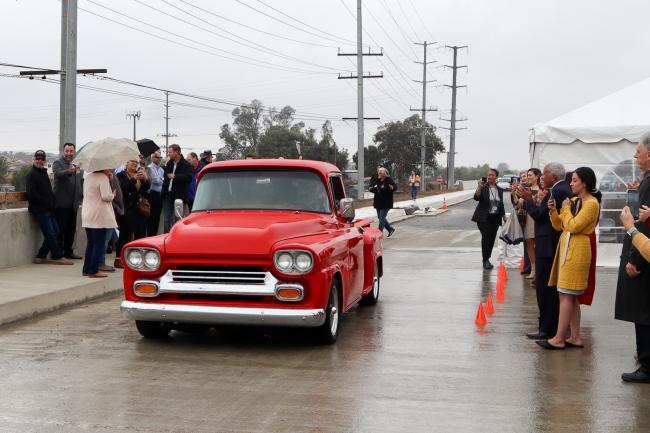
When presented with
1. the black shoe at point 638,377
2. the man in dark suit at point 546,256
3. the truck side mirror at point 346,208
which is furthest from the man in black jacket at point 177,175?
the black shoe at point 638,377

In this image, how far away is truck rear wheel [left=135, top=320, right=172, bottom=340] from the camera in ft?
28.0

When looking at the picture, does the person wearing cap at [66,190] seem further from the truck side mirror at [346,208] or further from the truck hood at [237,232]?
the truck side mirror at [346,208]

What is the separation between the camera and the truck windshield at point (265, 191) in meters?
9.27

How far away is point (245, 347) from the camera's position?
8320mm

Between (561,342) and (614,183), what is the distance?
24.4 ft

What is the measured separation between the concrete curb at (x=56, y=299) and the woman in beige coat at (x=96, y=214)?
1.24ft

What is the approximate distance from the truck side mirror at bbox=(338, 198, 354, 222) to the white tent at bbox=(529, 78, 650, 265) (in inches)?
264

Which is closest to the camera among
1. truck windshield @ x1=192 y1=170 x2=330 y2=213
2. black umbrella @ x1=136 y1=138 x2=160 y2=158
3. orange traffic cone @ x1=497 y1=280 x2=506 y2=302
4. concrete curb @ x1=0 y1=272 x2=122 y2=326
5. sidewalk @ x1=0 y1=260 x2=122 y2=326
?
truck windshield @ x1=192 y1=170 x2=330 y2=213

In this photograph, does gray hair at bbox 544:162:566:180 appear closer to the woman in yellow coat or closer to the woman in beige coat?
the woman in yellow coat

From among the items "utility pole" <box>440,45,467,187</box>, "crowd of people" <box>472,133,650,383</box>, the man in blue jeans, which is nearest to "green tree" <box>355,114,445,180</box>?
"utility pole" <box>440,45,467,187</box>

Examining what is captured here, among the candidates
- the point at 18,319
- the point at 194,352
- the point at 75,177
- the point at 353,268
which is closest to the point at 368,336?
the point at 353,268

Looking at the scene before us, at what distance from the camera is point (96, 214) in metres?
12.1

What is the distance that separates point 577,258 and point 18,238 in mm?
9226

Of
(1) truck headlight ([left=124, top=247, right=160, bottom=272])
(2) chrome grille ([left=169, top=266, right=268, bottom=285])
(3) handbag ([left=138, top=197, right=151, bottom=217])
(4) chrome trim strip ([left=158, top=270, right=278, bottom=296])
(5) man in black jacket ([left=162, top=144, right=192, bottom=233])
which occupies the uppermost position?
(5) man in black jacket ([left=162, top=144, right=192, bottom=233])
